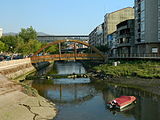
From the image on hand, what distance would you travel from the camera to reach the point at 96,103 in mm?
35844

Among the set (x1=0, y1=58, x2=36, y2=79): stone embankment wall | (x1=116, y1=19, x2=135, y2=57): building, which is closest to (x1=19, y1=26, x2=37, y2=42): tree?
(x1=0, y1=58, x2=36, y2=79): stone embankment wall

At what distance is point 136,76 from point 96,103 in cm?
2509

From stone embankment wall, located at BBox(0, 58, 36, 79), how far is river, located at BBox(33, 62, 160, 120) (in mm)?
12948

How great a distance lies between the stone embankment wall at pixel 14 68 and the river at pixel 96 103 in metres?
12.9

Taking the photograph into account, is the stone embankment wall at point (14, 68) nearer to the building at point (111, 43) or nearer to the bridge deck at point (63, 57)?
the bridge deck at point (63, 57)

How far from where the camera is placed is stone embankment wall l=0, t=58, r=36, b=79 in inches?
2191

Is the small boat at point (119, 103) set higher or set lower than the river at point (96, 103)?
higher

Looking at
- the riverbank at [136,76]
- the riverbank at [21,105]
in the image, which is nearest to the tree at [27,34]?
the riverbank at [136,76]

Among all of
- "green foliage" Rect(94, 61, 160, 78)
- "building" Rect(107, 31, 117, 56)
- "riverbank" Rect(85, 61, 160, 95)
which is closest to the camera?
"riverbank" Rect(85, 61, 160, 95)

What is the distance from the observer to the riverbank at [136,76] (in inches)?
1962

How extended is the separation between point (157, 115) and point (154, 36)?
49547 mm

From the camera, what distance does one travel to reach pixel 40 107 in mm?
29266

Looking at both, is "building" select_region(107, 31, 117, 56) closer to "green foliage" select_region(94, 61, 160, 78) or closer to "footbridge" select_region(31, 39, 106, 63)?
"footbridge" select_region(31, 39, 106, 63)

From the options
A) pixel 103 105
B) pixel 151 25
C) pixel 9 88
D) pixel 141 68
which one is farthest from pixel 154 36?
pixel 9 88
